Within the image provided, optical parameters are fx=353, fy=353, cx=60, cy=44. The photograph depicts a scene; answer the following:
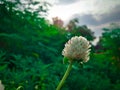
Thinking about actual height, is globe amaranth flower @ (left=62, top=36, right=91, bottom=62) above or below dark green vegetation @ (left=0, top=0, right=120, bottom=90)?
above

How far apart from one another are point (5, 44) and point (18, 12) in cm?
98

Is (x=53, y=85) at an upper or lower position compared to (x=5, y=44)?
lower

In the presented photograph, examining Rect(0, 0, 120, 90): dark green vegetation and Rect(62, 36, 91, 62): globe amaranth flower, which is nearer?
Rect(62, 36, 91, 62): globe amaranth flower

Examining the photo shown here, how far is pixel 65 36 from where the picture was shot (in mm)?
9492

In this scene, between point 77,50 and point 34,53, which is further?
point 34,53

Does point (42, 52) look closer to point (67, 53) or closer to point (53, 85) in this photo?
point (53, 85)

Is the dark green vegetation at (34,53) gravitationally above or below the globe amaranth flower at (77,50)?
below

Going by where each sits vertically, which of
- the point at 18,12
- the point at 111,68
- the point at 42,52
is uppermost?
the point at 18,12

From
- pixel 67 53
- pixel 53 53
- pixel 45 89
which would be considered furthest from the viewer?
pixel 53 53

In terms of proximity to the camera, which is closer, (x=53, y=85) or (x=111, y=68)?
(x=53, y=85)

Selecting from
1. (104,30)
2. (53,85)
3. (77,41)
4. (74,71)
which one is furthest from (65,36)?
(77,41)

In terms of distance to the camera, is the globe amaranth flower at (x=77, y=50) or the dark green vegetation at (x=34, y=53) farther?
the dark green vegetation at (x=34, y=53)

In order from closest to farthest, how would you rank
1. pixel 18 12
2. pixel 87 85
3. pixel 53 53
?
pixel 87 85, pixel 18 12, pixel 53 53

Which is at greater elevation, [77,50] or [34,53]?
[77,50]
